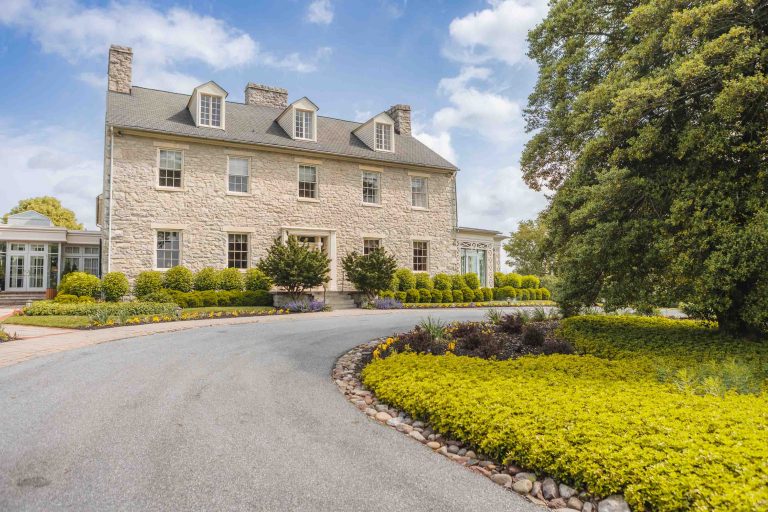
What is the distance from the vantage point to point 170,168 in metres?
18.3

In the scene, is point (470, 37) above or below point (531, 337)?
above

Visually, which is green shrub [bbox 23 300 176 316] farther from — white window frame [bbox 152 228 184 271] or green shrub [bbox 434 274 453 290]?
green shrub [bbox 434 274 453 290]

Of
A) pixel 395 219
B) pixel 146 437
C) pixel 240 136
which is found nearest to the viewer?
pixel 146 437

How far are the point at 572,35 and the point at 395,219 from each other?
1282 cm

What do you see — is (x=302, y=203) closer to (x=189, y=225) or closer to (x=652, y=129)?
(x=189, y=225)

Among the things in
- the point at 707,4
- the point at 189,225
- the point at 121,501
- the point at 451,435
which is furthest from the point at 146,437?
the point at 189,225

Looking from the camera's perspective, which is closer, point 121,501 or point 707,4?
point 121,501

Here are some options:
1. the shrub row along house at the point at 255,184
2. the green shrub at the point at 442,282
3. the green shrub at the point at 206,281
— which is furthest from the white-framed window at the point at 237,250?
the green shrub at the point at 442,282

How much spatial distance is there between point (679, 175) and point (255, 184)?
52.8 ft

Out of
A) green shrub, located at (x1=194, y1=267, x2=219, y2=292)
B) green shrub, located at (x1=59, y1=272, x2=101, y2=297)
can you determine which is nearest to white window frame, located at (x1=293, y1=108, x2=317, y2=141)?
green shrub, located at (x1=194, y1=267, x2=219, y2=292)

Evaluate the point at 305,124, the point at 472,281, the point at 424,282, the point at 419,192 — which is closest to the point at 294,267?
the point at 424,282

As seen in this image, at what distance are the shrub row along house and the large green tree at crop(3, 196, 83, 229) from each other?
22.0 metres

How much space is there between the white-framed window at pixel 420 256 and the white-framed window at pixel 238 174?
846cm

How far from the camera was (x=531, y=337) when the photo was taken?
821cm
